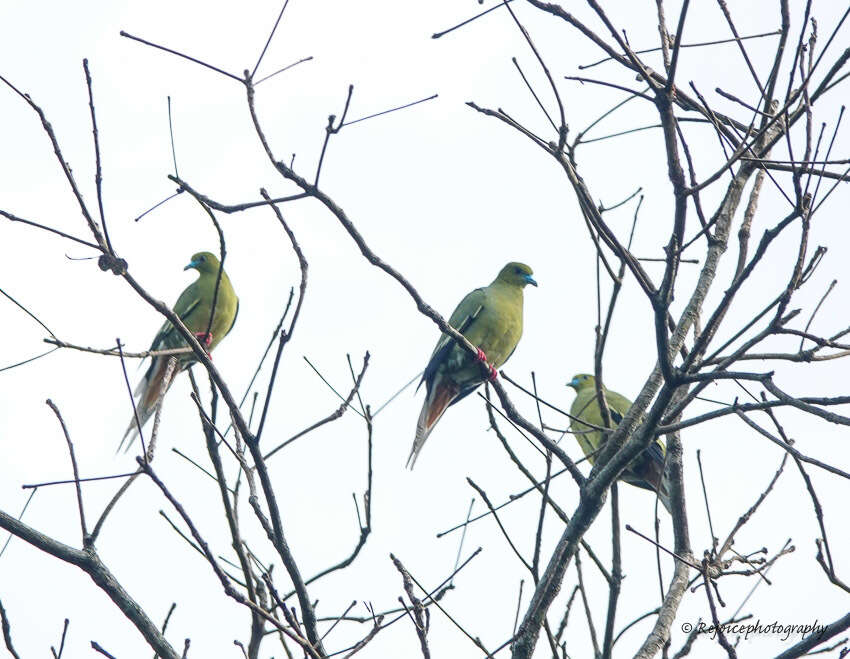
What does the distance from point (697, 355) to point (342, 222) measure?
1024 mm

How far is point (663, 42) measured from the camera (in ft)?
9.75

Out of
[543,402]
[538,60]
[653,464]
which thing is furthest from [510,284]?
[538,60]

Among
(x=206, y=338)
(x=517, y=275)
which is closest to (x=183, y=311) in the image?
(x=517, y=275)

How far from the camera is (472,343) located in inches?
252

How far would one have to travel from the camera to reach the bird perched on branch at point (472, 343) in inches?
245

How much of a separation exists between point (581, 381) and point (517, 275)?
69.0 inches

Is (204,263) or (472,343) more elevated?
(204,263)

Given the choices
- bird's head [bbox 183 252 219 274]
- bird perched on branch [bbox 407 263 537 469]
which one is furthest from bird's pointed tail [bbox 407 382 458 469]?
bird's head [bbox 183 252 219 274]

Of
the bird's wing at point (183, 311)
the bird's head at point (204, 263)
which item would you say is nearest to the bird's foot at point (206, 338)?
the bird's wing at point (183, 311)

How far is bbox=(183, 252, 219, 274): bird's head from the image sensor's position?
7.49 meters

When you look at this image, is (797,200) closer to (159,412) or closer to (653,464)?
(159,412)

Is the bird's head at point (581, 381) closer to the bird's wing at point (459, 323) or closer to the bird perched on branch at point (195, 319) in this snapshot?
the bird's wing at point (459, 323)

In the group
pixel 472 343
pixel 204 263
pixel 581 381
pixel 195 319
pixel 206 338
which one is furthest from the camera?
pixel 581 381

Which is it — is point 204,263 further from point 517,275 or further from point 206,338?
point 206,338
